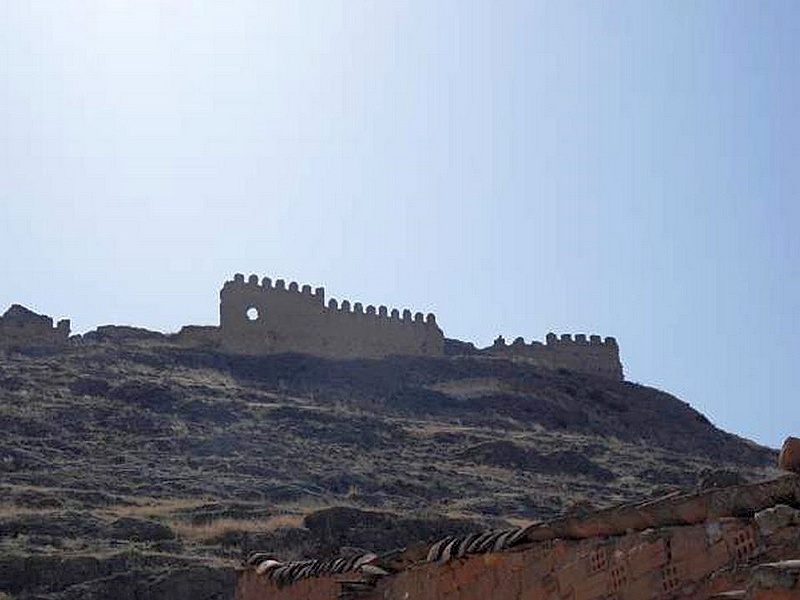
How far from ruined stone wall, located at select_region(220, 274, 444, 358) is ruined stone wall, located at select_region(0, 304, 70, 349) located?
654 centimetres

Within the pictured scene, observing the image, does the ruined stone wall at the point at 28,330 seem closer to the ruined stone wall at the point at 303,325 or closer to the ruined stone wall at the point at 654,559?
the ruined stone wall at the point at 303,325

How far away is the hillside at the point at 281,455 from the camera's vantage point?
2125 centimetres

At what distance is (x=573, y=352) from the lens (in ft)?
181

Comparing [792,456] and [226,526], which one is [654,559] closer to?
[792,456]

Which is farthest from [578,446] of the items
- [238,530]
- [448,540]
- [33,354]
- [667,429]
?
[448,540]

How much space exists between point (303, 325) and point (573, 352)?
13.8m

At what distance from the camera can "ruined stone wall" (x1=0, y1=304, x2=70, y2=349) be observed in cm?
4641

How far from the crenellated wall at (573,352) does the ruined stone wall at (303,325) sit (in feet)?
18.6

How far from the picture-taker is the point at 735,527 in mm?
4262

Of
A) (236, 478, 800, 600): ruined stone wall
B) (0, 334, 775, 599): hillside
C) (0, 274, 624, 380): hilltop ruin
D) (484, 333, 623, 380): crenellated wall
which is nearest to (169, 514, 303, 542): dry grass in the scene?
(0, 334, 775, 599): hillside

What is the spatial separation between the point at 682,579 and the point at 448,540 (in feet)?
8.34

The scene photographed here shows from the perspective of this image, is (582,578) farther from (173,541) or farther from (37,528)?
(37,528)

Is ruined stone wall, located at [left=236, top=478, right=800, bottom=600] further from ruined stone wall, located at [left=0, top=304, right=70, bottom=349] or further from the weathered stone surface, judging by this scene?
ruined stone wall, located at [left=0, top=304, right=70, bottom=349]

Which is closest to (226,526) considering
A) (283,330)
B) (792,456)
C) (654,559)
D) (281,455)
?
(281,455)
